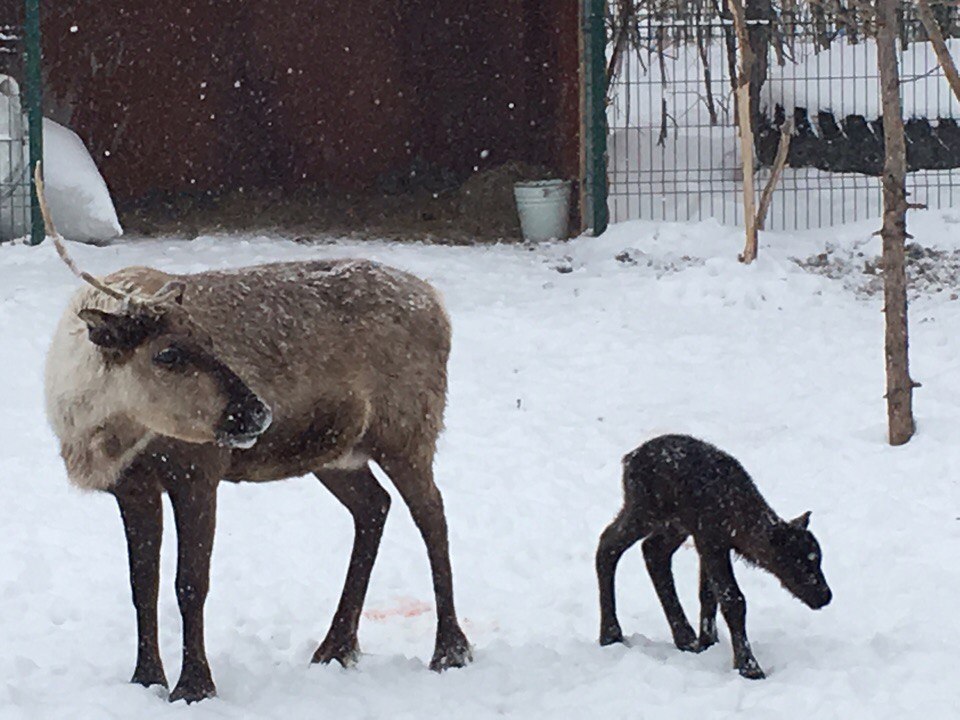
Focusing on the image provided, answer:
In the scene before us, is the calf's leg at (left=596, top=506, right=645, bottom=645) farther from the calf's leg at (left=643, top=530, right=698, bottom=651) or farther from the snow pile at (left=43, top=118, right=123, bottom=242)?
the snow pile at (left=43, top=118, right=123, bottom=242)

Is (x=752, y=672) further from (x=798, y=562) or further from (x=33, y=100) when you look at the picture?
(x=33, y=100)

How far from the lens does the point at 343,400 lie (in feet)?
17.8

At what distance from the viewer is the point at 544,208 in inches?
507

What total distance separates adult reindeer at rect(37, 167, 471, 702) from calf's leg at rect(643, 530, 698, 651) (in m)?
0.70

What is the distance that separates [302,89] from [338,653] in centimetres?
1056

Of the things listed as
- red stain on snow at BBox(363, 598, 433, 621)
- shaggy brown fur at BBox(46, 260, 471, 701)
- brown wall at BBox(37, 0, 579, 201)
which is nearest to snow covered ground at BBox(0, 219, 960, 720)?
red stain on snow at BBox(363, 598, 433, 621)

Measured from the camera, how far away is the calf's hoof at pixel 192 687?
5066 millimetres

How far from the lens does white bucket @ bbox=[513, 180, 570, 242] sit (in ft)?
42.3

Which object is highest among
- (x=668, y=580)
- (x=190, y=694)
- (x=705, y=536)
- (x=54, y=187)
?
(x=54, y=187)

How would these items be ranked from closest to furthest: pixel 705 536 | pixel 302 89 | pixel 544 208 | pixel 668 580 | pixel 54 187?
pixel 705 536 → pixel 668 580 → pixel 54 187 → pixel 544 208 → pixel 302 89

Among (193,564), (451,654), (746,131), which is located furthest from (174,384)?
(746,131)

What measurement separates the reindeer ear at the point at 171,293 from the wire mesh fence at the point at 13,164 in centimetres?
698

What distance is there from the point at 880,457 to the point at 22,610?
406 centimetres

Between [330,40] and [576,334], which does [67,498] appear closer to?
[576,334]
